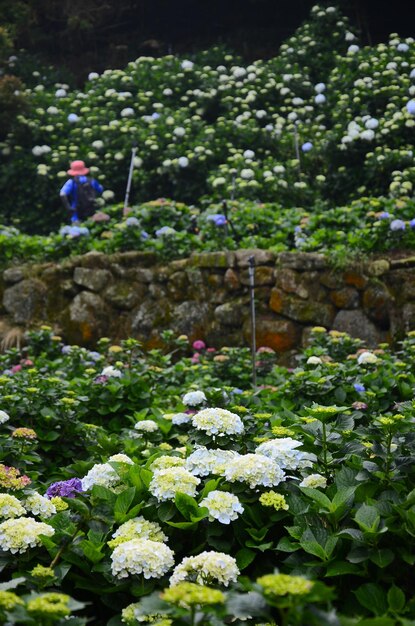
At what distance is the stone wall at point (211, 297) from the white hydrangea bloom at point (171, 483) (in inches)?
152

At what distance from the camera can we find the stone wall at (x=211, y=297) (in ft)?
18.6

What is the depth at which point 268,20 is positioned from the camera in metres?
12.6

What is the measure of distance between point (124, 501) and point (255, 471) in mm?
338

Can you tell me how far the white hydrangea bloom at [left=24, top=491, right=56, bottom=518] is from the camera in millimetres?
1718

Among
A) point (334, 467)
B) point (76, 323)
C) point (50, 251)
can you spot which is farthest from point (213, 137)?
point (334, 467)

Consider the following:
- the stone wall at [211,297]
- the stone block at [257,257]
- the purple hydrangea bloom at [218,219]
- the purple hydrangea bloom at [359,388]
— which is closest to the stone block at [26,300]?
the stone wall at [211,297]

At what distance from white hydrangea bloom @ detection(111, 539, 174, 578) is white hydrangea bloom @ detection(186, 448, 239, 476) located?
1.20 feet

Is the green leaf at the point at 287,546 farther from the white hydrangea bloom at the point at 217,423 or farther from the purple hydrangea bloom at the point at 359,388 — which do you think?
the purple hydrangea bloom at the point at 359,388

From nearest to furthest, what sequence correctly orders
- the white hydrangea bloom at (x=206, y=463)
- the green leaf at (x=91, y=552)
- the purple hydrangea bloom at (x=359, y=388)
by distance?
1. the green leaf at (x=91, y=552)
2. the white hydrangea bloom at (x=206, y=463)
3. the purple hydrangea bloom at (x=359, y=388)

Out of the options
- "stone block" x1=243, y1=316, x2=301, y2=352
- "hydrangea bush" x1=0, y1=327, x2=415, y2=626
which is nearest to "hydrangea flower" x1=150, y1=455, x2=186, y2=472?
"hydrangea bush" x1=0, y1=327, x2=415, y2=626

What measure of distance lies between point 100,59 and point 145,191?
4.80 meters

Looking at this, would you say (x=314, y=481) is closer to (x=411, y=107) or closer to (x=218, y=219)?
(x=218, y=219)

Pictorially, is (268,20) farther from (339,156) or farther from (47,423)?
(47,423)

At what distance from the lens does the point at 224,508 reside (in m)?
1.57
